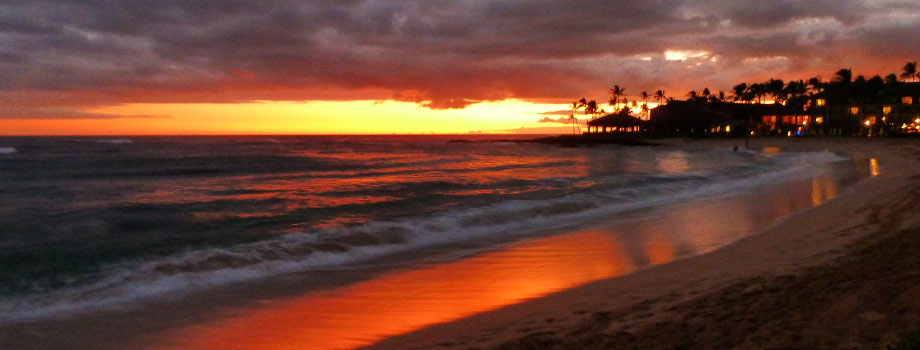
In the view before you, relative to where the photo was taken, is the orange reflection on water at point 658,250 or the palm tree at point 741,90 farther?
the palm tree at point 741,90

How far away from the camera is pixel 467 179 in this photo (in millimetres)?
26609

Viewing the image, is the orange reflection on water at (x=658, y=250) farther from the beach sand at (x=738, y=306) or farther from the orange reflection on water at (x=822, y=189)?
the orange reflection on water at (x=822, y=189)

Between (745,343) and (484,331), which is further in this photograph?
(484,331)

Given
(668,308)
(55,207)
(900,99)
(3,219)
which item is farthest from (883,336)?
(900,99)

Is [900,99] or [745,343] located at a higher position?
[900,99]

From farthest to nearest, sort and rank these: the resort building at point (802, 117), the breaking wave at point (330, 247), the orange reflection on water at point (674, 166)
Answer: the resort building at point (802, 117) → the orange reflection on water at point (674, 166) → the breaking wave at point (330, 247)

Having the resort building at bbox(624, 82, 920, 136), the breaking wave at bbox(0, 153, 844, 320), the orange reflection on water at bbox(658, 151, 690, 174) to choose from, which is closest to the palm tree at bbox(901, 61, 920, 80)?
the resort building at bbox(624, 82, 920, 136)

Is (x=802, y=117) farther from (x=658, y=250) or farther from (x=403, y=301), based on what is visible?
(x=403, y=301)

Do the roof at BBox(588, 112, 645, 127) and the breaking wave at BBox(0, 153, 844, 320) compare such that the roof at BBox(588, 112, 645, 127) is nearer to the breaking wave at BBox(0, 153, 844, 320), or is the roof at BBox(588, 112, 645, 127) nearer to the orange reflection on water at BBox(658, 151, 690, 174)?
the orange reflection on water at BBox(658, 151, 690, 174)

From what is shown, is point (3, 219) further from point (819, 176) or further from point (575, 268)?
point (819, 176)

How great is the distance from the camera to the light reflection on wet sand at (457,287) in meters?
6.04

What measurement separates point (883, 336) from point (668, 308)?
1.94m

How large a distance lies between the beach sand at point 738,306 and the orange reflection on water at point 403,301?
1.29 feet

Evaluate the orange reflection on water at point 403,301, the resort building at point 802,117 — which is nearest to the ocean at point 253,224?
the orange reflection on water at point 403,301
